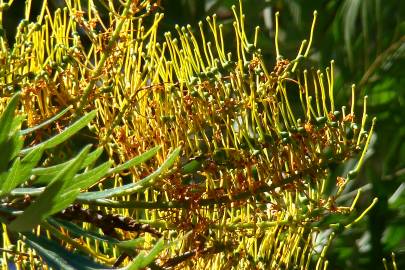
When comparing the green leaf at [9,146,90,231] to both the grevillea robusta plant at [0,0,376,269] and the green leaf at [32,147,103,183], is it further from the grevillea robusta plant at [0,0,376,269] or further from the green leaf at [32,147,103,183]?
the grevillea robusta plant at [0,0,376,269]

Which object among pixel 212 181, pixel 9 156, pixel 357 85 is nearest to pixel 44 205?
pixel 9 156

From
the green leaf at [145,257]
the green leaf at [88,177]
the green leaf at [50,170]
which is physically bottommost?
the green leaf at [145,257]

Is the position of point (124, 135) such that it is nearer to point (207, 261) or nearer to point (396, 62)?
point (207, 261)

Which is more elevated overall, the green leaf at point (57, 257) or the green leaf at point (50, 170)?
the green leaf at point (50, 170)

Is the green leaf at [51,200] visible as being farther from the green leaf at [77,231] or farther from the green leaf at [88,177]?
the green leaf at [77,231]

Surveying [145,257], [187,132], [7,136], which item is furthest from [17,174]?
[187,132]

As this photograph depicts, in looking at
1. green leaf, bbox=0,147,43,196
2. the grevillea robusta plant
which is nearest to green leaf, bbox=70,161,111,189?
green leaf, bbox=0,147,43,196

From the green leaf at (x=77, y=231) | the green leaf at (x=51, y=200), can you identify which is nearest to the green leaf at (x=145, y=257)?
the green leaf at (x=51, y=200)
